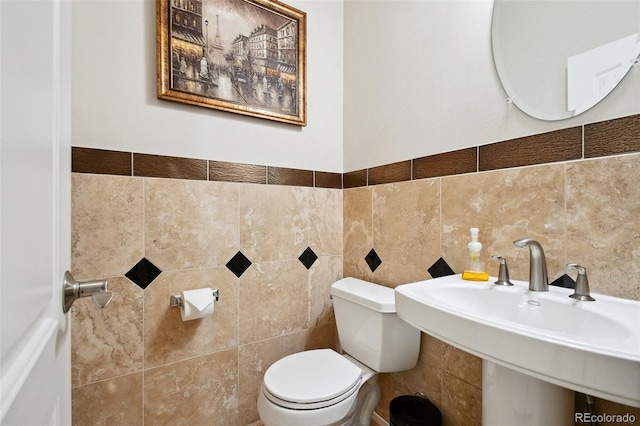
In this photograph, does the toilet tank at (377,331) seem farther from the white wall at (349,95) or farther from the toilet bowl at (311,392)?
the white wall at (349,95)

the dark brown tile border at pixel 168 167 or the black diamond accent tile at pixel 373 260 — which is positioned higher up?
the dark brown tile border at pixel 168 167

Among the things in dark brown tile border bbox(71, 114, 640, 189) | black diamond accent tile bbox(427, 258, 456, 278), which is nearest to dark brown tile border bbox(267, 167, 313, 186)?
dark brown tile border bbox(71, 114, 640, 189)

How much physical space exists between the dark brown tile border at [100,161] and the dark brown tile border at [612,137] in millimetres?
1606

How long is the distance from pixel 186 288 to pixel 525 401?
4.14ft

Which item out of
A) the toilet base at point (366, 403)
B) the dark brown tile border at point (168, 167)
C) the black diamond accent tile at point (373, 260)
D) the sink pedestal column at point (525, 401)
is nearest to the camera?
the sink pedestal column at point (525, 401)

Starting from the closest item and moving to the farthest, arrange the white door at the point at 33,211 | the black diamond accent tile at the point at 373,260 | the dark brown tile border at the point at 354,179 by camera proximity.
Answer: the white door at the point at 33,211
the black diamond accent tile at the point at 373,260
the dark brown tile border at the point at 354,179

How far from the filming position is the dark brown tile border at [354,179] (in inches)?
64.2

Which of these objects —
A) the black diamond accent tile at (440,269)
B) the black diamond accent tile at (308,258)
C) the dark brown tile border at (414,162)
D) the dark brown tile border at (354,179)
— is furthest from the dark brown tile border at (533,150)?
the black diamond accent tile at (308,258)

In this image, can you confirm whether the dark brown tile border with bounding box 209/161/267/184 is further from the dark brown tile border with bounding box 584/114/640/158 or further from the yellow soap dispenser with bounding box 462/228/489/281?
the dark brown tile border with bounding box 584/114/640/158

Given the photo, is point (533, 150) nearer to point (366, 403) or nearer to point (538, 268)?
point (538, 268)

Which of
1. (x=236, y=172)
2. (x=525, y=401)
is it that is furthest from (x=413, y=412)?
(x=236, y=172)

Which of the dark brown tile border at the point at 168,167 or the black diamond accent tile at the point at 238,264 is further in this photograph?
the black diamond accent tile at the point at 238,264

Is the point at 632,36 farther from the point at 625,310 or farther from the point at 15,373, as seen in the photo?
the point at 15,373

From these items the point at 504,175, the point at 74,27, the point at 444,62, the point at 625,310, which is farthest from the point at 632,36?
the point at 74,27
